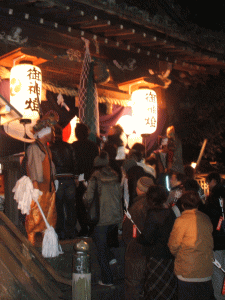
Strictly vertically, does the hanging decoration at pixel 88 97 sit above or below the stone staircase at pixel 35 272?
above

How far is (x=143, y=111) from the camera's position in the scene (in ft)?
32.6

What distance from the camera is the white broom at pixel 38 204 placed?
597 centimetres

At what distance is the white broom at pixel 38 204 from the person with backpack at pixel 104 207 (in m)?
0.68

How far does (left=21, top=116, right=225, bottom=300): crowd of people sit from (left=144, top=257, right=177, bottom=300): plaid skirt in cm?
1

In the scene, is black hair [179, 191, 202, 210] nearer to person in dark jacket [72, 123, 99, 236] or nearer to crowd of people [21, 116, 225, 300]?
crowd of people [21, 116, 225, 300]

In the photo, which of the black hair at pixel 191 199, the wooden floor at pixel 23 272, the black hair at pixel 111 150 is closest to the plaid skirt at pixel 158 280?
the black hair at pixel 191 199

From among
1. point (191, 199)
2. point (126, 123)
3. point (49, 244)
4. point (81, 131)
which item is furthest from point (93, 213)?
point (126, 123)

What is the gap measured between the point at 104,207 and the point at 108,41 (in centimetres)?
478

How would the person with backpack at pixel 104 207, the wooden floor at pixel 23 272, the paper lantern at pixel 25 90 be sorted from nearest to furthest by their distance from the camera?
1. the wooden floor at pixel 23 272
2. the person with backpack at pixel 104 207
3. the paper lantern at pixel 25 90

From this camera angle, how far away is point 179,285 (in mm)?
4867

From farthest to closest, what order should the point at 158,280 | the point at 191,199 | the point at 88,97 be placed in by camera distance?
the point at 88,97 → the point at 158,280 → the point at 191,199

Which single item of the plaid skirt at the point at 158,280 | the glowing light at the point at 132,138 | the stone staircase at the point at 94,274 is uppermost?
the glowing light at the point at 132,138

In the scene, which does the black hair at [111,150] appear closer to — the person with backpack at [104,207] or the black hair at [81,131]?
the black hair at [81,131]

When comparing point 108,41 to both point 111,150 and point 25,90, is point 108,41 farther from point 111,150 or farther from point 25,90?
point 111,150
